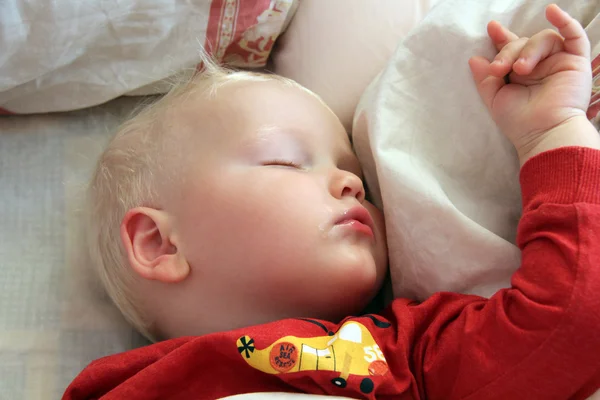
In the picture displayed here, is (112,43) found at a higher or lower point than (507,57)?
lower

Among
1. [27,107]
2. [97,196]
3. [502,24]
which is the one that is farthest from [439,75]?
[27,107]

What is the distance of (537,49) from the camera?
805 mm

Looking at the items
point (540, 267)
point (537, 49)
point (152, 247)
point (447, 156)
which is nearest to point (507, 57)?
point (537, 49)

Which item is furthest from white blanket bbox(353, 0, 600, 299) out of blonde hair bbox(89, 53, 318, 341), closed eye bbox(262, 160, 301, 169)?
blonde hair bbox(89, 53, 318, 341)

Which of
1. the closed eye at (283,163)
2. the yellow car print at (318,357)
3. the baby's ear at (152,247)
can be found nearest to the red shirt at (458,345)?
the yellow car print at (318,357)

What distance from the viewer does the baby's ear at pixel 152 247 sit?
2.87ft

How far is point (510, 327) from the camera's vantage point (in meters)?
0.71

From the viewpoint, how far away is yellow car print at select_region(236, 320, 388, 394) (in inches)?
29.4

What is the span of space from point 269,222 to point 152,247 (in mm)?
198

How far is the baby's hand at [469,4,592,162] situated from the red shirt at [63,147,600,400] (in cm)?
6

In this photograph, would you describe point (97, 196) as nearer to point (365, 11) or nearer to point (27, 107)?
point (27, 107)

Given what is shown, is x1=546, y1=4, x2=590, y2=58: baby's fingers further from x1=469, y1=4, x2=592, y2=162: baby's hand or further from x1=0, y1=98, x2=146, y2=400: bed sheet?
x1=0, y1=98, x2=146, y2=400: bed sheet

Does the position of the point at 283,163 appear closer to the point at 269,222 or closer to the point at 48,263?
the point at 269,222

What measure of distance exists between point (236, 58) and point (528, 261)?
68 centimetres
